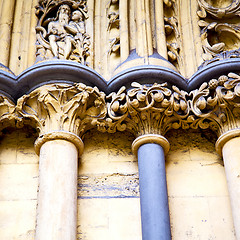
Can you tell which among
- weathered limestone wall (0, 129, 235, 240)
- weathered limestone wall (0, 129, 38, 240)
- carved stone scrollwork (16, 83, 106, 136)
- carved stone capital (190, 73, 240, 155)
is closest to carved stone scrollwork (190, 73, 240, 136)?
carved stone capital (190, 73, 240, 155)

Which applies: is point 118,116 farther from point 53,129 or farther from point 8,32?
point 8,32

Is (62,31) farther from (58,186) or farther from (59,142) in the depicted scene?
(58,186)

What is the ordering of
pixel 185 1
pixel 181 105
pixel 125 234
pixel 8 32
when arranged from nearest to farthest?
pixel 125 234, pixel 181 105, pixel 8 32, pixel 185 1

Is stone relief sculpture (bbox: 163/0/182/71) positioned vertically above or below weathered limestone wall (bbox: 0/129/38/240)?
above

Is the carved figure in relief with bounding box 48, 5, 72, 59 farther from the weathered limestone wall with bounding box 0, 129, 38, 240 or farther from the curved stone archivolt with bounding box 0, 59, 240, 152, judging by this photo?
the weathered limestone wall with bounding box 0, 129, 38, 240

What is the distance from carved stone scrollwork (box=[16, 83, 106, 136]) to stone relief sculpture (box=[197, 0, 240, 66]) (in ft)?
3.77

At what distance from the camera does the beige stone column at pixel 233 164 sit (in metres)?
4.49

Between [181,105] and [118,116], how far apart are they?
0.53 meters

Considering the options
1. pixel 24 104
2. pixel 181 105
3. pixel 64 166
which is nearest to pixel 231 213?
pixel 181 105

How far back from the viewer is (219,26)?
5.45m

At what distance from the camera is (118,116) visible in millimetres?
4898

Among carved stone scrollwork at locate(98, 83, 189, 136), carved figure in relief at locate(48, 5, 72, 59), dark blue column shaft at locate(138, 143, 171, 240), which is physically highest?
carved figure in relief at locate(48, 5, 72, 59)

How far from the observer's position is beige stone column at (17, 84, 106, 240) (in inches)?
171

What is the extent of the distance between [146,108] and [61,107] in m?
0.70
